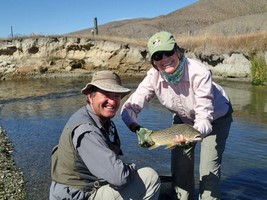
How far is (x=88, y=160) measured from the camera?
3230mm

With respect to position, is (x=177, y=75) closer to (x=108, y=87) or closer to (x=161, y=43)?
(x=161, y=43)

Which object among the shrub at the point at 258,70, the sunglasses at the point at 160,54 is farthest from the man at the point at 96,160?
the shrub at the point at 258,70

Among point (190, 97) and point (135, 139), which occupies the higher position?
point (190, 97)

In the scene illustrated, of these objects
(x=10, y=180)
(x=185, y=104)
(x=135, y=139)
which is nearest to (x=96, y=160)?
(x=185, y=104)

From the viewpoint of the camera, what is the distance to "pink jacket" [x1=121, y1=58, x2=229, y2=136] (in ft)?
12.7

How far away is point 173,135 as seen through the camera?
12.6 feet

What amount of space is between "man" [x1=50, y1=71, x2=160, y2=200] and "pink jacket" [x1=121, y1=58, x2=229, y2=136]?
0.74 metres

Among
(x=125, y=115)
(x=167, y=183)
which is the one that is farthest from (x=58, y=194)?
(x=167, y=183)

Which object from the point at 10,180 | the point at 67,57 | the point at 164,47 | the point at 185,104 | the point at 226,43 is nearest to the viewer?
the point at 164,47

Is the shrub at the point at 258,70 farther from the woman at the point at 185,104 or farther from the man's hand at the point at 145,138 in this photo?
the man's hand at the point at 145,138

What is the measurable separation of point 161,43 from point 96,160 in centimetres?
134

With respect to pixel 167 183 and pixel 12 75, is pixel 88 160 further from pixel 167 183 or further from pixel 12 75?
pixel 12 75

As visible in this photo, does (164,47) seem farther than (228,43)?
No

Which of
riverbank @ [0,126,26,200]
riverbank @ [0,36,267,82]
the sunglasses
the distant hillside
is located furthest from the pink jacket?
the distant hillside
